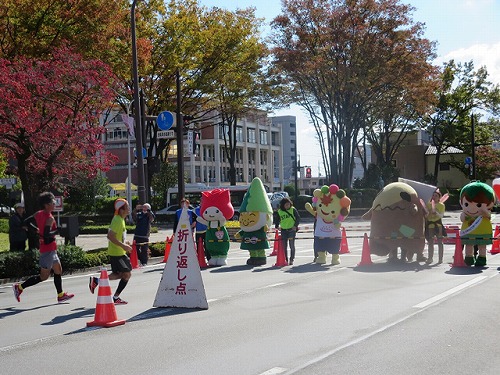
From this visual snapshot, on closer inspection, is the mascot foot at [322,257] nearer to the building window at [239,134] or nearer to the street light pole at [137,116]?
the street light pole at [137,116]

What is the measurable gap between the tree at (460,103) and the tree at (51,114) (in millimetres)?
39730

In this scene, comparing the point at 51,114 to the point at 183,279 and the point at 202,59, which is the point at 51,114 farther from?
the point at 202,59

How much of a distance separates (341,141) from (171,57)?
1239cm

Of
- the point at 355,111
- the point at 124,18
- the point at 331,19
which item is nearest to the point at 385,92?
the point at 355,111

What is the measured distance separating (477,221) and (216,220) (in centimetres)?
617

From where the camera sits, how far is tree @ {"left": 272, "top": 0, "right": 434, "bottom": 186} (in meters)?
37.0

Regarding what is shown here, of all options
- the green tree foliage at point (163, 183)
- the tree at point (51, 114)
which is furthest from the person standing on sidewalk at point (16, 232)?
the green tree foliage at point (163, 183)

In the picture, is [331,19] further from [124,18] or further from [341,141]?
[124,18]

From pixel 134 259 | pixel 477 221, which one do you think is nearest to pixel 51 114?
pixel 134 259

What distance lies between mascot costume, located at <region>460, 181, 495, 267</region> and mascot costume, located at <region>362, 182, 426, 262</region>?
1036mm

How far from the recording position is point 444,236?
16219 millimetres

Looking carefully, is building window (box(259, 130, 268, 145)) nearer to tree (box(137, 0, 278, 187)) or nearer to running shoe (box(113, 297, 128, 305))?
tree (box(137, 0, 278, 187))

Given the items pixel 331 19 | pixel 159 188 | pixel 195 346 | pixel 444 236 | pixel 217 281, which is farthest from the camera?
pixel 159 188

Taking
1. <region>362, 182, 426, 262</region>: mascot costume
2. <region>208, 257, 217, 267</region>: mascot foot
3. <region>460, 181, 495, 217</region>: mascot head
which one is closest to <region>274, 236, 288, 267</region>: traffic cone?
<region>208, 257, 217, 267</region>: mascot foot
